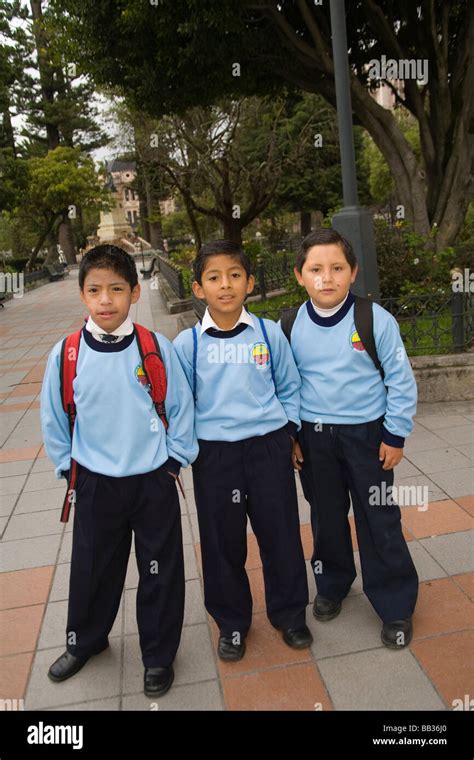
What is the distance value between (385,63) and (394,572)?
9.71 metres

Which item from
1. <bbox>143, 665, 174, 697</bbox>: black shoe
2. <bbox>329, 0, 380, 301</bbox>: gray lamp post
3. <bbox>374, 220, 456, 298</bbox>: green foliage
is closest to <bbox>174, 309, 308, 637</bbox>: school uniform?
<bbox>143, 665, 174, 697</bbox>: black shoe

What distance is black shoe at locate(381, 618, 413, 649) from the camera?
267 cm

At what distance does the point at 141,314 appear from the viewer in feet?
46.6

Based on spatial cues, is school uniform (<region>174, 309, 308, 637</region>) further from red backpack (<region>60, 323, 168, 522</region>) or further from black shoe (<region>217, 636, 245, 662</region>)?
red backpack (<region>60, 323, 168, 522</region>)

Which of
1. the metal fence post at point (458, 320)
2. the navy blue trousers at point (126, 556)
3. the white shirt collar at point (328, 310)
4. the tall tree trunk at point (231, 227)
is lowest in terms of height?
the navy blue trousers at point (126, 556)

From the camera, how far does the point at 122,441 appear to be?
95.8 inches

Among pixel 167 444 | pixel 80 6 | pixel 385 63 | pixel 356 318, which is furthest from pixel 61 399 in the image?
pixel 385 63

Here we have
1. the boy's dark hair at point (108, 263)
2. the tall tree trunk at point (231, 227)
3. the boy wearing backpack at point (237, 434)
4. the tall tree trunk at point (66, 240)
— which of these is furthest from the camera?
the tall tree trunk at point (66, 240)

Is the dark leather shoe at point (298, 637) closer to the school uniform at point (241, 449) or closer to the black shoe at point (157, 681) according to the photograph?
the school uniform at point (241, 449)

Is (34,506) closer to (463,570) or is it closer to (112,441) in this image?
(112,441)

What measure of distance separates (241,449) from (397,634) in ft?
3.51

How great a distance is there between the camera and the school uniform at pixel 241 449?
8.29 ft


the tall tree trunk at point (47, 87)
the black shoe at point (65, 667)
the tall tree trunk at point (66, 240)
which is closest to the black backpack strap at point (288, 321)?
the black shoe at point (65, 667)

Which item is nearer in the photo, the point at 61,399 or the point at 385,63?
the point at 61,399
